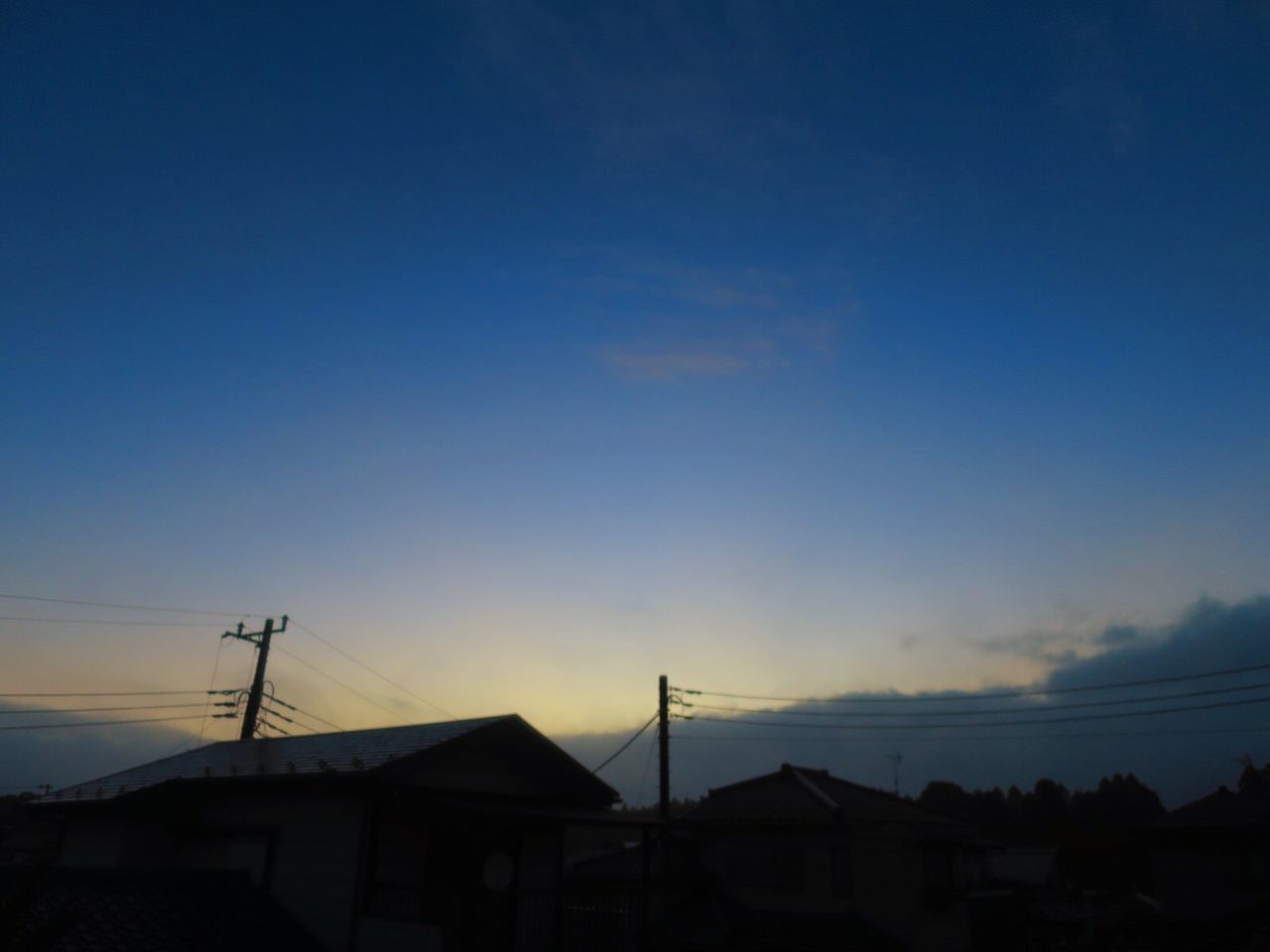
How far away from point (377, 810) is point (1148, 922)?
54.4m

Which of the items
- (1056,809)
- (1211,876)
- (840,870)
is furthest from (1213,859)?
(1056,809)

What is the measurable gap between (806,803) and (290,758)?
19698 millimetres

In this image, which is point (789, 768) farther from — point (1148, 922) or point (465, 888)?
point (1148, 922)

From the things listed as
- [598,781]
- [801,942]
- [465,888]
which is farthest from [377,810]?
[801,942]

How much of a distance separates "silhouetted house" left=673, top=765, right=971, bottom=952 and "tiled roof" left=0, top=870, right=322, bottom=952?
15233 mm

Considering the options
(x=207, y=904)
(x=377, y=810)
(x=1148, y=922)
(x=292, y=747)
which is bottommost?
(x=1148, y=922)

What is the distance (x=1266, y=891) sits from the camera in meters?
28.5

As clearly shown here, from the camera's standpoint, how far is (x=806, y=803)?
3003 centimetres

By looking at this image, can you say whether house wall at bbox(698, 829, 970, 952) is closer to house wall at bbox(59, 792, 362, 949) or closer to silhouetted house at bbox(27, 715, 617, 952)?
silhouetted house at bbox(27, 715, 617, 952)

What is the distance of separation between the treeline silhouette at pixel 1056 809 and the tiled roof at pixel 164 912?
80.4m

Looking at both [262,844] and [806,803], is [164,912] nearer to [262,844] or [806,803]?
[262,844]

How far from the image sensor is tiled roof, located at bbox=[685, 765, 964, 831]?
94.4 ft

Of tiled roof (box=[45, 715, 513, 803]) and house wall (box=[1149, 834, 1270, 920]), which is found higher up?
tiled roof (box=[45, 715, 513, 803])

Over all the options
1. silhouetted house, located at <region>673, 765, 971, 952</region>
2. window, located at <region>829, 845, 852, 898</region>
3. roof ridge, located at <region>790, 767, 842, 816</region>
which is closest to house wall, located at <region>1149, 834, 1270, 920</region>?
silhouetted house, located at <region>673, 765, 971, 952</region>
